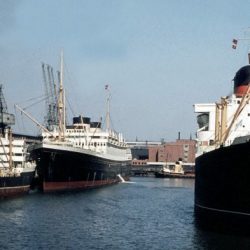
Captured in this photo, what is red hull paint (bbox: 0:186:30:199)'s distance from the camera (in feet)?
190

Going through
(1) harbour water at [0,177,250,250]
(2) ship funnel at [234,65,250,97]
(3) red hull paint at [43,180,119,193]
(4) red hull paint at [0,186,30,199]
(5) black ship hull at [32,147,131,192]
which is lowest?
(1) harbour water at [0,177,250,250]

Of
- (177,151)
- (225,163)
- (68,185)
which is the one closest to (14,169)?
(68,185)

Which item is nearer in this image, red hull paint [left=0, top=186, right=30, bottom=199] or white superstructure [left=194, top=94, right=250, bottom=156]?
white superstructure [left=194, top=94, right=250, bottom=156]

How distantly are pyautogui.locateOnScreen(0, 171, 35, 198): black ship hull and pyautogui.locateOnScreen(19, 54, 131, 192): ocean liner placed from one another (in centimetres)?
315

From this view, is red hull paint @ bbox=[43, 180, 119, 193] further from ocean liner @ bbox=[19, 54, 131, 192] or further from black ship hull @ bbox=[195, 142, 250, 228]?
black ship hull @ bbox=[195, 142, 250, 228]

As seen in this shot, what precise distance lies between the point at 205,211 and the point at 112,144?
68990 mm

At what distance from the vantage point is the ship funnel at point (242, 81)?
45.7 meters

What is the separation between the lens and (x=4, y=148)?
74.1m

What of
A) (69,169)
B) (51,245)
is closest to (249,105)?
(51,245)

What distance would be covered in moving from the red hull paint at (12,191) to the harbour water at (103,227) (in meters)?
4.44

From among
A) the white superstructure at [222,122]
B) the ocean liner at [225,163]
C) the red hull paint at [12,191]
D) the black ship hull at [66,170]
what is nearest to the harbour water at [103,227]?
the ocean liner at [225,163]

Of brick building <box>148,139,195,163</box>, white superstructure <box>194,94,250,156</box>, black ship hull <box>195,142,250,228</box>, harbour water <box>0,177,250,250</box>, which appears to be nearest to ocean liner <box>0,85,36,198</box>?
harbour water <box>0,177,250,250</box>

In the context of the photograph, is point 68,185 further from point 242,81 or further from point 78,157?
point 242,81

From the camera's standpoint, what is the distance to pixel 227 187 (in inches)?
1292
